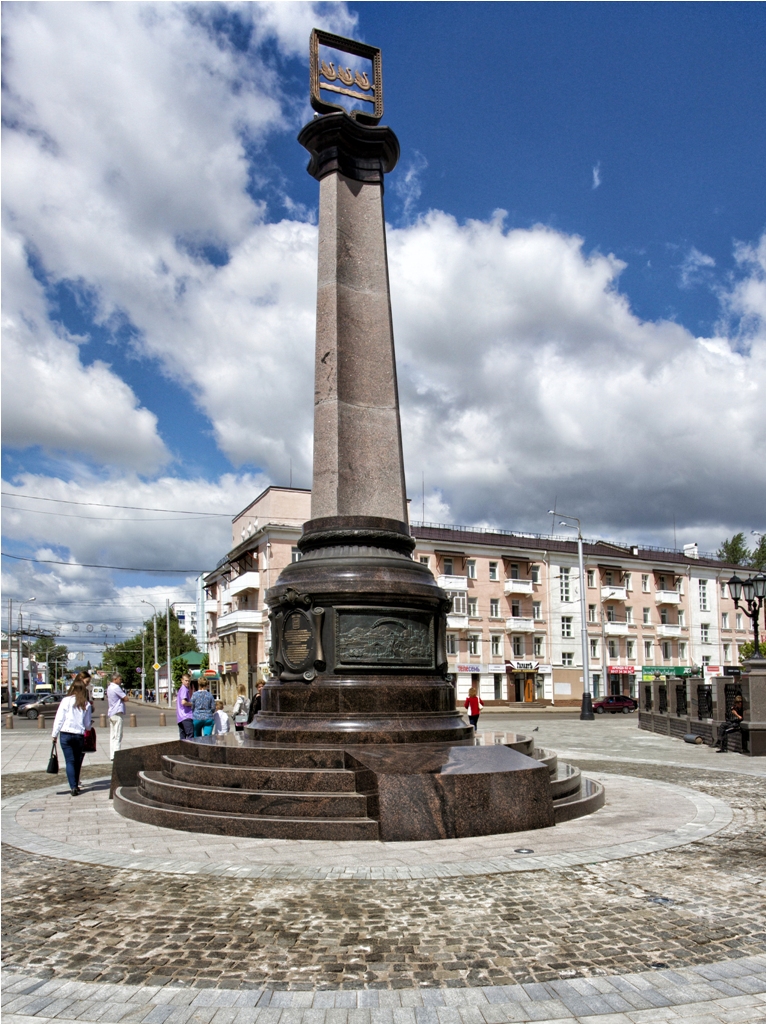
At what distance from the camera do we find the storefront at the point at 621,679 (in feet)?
181

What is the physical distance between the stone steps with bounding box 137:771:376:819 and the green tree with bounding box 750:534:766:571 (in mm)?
63478

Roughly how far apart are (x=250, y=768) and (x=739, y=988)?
17.2 feet

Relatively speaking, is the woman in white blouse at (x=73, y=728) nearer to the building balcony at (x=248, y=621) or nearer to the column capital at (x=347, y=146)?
the column capital at (x=347, y=146)

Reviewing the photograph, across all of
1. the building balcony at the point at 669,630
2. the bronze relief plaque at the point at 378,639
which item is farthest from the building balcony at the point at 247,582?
the bronze relief plaque at the point at 378,639

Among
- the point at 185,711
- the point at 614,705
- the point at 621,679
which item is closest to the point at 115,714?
the point at 185,711

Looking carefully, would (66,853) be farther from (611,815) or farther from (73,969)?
(611,815)

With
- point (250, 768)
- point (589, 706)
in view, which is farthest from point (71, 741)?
point (589, 706)

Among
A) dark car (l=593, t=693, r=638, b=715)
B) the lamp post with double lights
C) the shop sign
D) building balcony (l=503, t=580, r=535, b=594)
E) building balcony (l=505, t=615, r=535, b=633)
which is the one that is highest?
building balcony (l=503, t=580, r=535, b=594)

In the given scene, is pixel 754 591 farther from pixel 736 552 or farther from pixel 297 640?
pixel 736 552

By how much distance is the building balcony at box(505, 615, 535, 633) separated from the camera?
52406mm

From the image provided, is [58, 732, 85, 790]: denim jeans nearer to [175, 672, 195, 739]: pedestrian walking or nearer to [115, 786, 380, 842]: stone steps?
[175, 672, 195, 739]: pedestrian walking

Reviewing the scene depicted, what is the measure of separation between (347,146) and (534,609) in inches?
1742

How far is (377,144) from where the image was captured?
510 inches

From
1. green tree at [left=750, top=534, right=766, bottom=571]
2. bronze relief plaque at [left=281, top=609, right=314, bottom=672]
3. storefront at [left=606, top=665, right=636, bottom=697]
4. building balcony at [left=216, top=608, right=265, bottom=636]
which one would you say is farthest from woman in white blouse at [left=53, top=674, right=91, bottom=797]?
green tree at [left=750, top=534, right=766, bottom=571]
